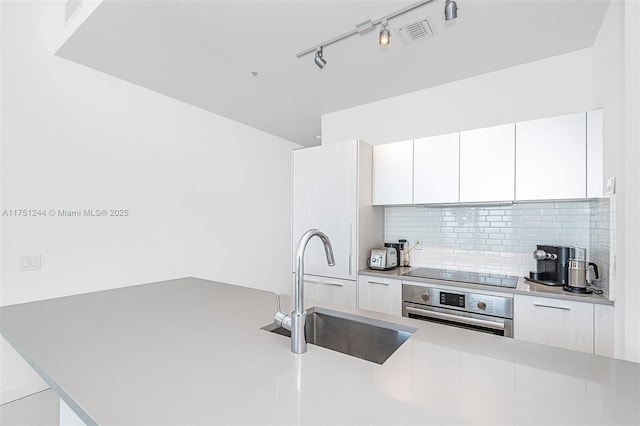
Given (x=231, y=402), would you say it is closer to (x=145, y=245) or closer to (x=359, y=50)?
(x=359, y=50)

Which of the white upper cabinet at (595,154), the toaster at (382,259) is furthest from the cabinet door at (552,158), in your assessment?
the toaster at (382,259)

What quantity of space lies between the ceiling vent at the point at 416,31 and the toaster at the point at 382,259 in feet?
5.62

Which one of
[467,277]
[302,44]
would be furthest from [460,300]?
[302,44]

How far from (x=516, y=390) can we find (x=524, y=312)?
157 cm

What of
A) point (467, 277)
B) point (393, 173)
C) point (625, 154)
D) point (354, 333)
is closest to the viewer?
point (354, 333)

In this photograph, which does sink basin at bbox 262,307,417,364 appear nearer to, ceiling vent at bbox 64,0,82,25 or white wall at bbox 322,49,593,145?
white wall at bbox 322,49,593,145

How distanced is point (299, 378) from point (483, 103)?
2804mm

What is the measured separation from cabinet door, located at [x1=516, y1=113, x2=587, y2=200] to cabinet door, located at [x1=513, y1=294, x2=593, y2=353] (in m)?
0.75

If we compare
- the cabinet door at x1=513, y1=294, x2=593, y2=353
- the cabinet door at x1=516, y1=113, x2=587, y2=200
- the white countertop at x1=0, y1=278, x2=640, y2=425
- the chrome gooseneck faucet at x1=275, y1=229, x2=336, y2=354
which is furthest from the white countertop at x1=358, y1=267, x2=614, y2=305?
the chrome gooseneck faucet at x1=275, y1=229, x2=336, y2=354

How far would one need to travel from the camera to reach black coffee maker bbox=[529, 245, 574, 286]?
7.26 ft

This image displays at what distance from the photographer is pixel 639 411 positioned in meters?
0.69

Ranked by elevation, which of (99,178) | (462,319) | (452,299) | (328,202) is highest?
(99,178)

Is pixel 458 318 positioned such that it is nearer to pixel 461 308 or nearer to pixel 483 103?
pixel 461 308

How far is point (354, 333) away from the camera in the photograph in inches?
55.0
